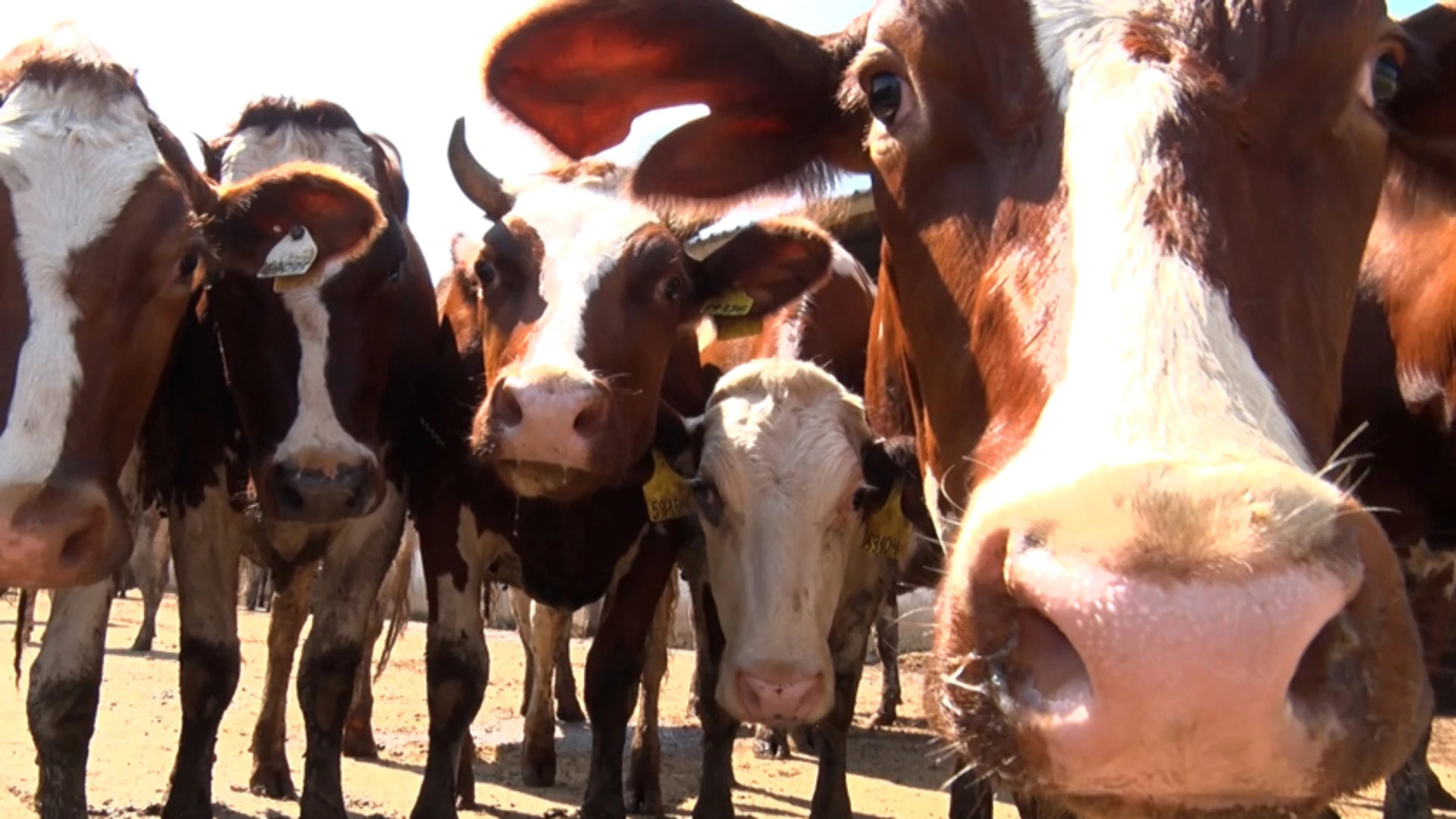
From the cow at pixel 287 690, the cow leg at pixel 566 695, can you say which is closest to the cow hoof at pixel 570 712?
the cow leg at pixel 566 695

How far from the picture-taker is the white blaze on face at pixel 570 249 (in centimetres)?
475

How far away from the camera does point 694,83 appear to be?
3.28 m

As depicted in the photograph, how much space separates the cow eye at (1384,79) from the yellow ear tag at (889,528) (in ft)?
9.72

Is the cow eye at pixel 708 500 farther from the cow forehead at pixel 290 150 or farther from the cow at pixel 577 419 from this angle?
the cow forehead at pixel 290 150

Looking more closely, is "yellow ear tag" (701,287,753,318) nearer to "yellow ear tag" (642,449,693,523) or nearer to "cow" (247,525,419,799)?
"yellow ear tag" (642,449,693,523)

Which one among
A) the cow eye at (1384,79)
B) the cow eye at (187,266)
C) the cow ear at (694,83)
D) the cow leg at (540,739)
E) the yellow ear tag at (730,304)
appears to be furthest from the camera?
the cow leg at (540,739)

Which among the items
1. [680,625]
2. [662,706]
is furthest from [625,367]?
[680,625]

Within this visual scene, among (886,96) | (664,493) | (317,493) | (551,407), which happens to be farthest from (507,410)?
(886,96)

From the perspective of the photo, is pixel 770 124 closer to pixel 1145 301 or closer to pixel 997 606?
pixel 1145 301

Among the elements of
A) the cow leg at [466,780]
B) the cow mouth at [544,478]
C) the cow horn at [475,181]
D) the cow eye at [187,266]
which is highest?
the cow horn at [475,181]

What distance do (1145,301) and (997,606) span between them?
542 mm

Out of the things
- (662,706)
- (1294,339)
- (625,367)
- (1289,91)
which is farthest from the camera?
(662,706)

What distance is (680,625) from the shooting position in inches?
697

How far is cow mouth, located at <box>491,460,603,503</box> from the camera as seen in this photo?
14.6ft
